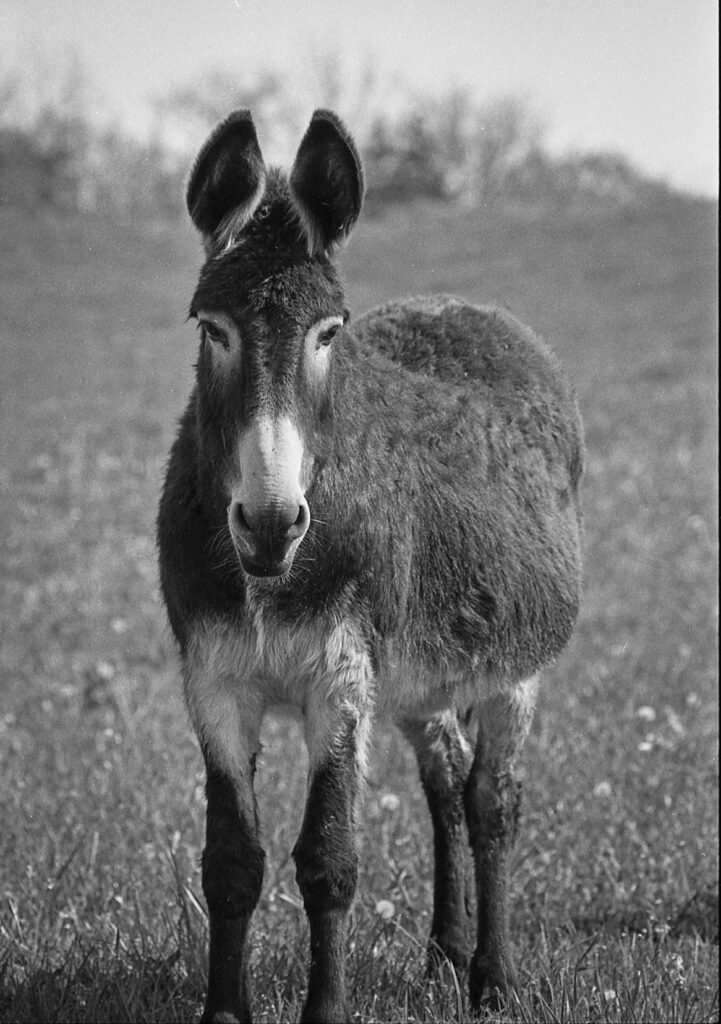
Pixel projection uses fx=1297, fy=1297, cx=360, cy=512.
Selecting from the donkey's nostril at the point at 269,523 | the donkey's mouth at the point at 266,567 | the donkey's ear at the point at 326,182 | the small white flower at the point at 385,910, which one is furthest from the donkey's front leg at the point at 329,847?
the donkey's ear at the point at 326,182

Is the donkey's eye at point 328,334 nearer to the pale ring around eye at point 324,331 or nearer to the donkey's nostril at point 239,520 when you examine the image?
the pale ring around eye at point 324,331

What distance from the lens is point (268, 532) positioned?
2.86 meters

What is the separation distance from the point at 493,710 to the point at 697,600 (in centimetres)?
426

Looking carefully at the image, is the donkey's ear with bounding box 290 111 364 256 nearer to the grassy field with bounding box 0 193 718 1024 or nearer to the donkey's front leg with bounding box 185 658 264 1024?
the grassy field with bounding box 0 193 718 1024

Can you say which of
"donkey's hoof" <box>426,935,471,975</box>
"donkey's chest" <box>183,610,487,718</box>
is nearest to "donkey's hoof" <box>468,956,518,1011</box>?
"donkey's hoof" <box>426,935,471,975</box>

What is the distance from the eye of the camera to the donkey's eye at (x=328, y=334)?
3.16 m

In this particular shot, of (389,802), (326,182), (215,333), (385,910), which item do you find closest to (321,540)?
(215,333)

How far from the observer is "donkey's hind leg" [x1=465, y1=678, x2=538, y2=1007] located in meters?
4.10

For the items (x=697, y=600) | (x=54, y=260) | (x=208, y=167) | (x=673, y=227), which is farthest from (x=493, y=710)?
(x=673, y=227)

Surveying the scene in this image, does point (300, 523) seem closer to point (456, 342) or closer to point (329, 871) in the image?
point (329, 871)

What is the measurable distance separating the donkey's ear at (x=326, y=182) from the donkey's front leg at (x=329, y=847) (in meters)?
1.22

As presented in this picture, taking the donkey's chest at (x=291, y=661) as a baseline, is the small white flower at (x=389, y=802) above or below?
below

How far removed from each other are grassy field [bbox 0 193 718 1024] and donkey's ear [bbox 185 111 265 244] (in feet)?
1.84

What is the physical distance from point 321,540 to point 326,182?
900 millimetres
